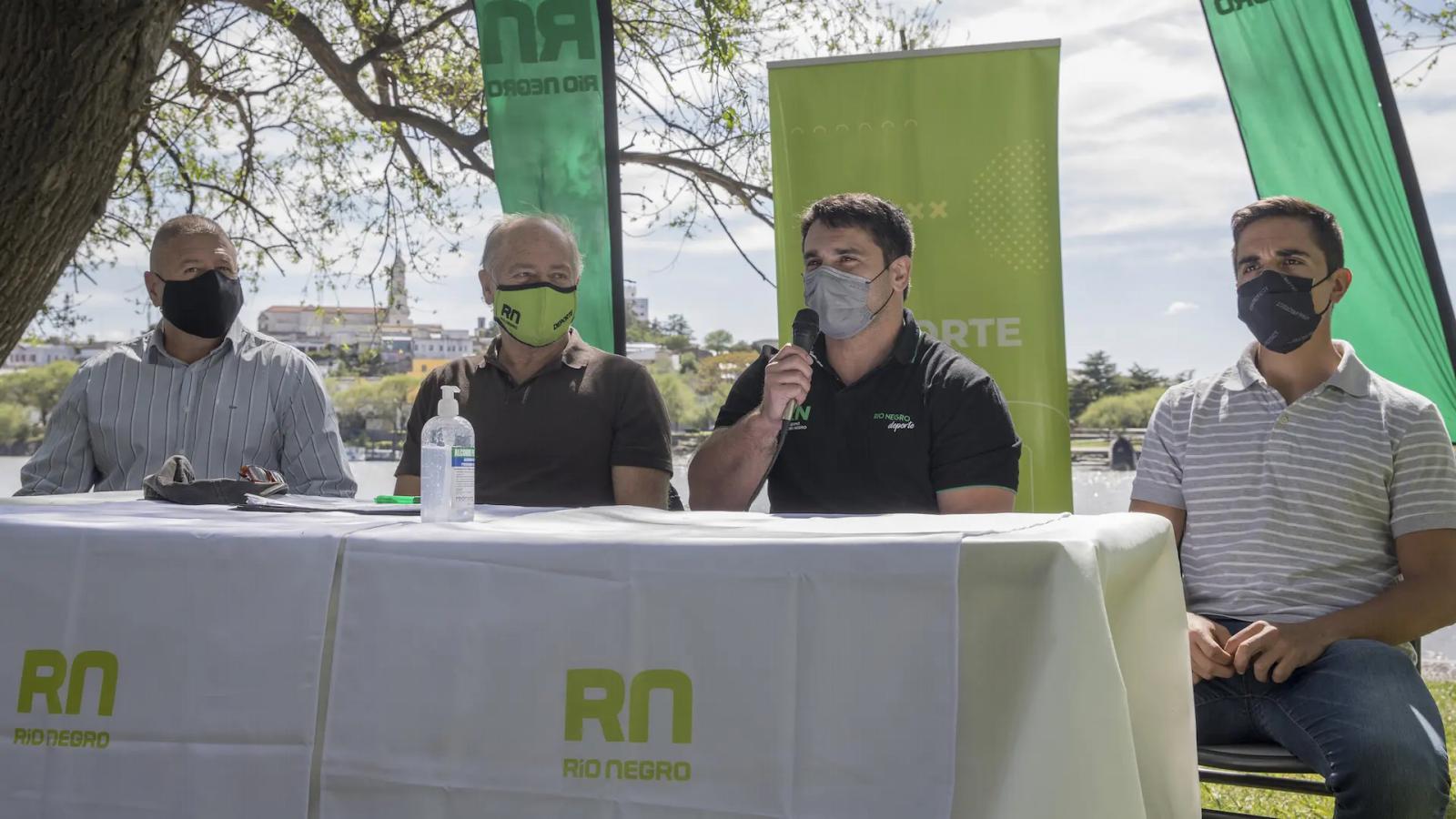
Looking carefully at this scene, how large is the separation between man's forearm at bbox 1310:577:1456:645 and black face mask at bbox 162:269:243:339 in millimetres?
2841

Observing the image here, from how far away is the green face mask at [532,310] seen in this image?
9.63ft

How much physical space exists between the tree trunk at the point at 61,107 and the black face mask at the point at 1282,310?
3.90m

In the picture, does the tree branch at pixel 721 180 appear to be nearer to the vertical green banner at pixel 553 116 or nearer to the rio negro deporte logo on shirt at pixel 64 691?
Answer: the vertical green banner at pixel 553 116

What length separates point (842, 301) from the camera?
9.15ft

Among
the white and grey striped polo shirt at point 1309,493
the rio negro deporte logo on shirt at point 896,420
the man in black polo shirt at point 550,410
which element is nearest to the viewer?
the white and grey striped polo shirt at point 1309,493

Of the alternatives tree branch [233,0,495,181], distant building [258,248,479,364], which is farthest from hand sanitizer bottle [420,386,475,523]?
distant building [258,248,479,364]

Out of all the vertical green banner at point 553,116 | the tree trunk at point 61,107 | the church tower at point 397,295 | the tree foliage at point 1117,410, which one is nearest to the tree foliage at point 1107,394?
the tree foliage at point 1117,410

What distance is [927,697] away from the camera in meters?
1.41

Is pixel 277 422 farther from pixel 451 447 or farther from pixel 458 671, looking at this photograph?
pixel 458 671

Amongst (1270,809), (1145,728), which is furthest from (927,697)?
(1270,809)

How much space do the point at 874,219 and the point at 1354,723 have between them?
1.50 m

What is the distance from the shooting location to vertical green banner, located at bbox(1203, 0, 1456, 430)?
3.46 metres

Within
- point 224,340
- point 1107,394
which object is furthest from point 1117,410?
point 224,340

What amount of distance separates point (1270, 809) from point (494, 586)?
10.5 ft
